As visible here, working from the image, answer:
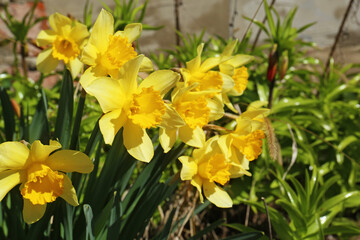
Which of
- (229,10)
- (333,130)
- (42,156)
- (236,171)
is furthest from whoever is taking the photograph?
(229,10)

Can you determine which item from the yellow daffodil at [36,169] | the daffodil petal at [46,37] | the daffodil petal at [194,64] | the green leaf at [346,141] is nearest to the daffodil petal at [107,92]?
the yellow daffodil at [36,169]

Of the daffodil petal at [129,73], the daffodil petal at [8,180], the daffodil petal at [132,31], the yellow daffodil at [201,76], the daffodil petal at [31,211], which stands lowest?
the daffodil petal at [31,211]

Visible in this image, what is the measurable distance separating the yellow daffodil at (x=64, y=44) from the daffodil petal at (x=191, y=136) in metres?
0.32

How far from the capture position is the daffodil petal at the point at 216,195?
3.28 ft

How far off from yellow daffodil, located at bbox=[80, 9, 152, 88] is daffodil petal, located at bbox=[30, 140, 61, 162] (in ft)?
0.45

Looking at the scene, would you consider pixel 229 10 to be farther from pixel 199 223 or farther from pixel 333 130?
pixel 199 223

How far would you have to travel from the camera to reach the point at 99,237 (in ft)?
3.59

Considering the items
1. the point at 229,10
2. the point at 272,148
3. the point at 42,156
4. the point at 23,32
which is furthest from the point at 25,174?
the point at 229,10

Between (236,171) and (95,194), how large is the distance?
0.34 m

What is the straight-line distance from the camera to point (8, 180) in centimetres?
77

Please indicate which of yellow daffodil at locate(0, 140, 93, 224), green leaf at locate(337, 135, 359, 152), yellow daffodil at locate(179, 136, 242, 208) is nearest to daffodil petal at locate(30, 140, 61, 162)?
yellow daffodil at locate(0, 140, 93, 224)

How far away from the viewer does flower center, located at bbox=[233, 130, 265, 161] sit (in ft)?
3.25

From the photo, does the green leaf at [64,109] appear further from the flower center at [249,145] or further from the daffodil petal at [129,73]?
the flower center at [249,145]

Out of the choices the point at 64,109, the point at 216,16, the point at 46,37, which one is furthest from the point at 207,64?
the point at 216,16
